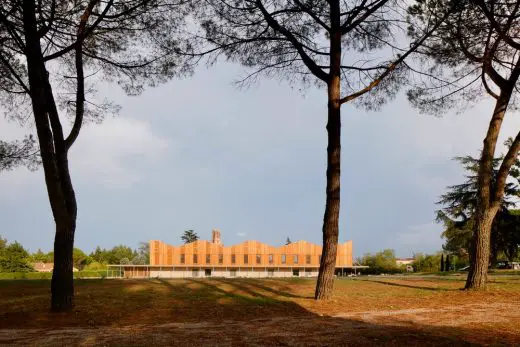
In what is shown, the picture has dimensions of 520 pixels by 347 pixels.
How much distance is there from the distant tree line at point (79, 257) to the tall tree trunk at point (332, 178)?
44145 millimetres

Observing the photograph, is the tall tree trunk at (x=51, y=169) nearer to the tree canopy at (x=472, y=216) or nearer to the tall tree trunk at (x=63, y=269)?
the tall tree trunk at (x=63, y=269)

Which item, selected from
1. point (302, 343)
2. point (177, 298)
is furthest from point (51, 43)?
point (302, 343)

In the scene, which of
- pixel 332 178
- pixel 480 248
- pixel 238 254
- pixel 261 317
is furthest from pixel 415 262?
pixel 261 317

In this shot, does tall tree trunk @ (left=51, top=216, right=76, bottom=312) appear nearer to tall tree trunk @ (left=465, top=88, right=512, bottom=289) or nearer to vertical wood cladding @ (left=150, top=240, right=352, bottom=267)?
tall tree trunk @ (left=465, top=88, right=512, bottom=289)

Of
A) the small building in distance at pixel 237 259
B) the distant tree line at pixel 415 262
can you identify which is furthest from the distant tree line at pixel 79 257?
the distant tree line at pixel 415 262

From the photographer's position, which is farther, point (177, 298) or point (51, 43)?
point (51, 43)

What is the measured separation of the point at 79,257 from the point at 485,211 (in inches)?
2893

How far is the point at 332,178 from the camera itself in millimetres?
11305

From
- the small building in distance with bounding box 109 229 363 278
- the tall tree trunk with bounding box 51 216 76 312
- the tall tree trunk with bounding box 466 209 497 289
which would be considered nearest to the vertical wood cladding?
the small building in distance with bounding box 109 229 363 278

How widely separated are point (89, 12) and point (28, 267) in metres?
44.7

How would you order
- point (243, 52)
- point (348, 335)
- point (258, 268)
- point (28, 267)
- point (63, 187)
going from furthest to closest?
point (28, 267) → point (258, 268) → point (243, 52) → point (63, 187) → point (348, 335)

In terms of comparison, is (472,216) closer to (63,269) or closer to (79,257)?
(63,269)

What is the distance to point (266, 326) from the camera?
300 inches

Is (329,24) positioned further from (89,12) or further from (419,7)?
(89,12)
